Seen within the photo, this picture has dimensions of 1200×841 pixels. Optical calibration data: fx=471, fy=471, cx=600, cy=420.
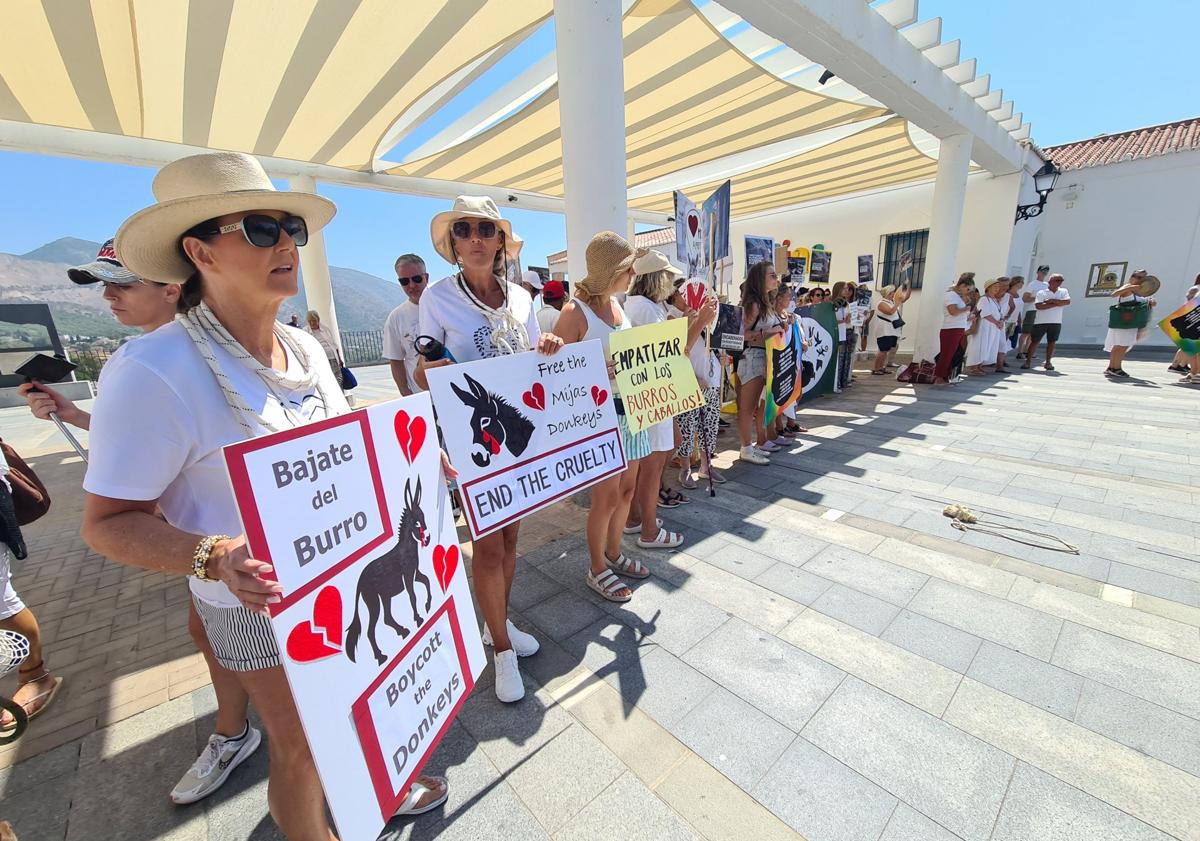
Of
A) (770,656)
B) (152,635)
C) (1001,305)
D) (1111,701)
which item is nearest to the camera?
(1111,701)

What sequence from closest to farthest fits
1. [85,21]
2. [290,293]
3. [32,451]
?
[290,293] → [85,21] → [32,451]

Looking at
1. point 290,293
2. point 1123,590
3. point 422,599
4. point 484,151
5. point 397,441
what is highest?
point 484,151

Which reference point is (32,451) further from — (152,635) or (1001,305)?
(1001,305)

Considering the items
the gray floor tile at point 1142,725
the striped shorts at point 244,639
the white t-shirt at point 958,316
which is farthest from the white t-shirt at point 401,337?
the white t-shirt at point 958,316

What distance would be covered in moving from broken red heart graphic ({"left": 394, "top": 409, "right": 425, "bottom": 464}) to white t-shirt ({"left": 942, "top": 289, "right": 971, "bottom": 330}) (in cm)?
957

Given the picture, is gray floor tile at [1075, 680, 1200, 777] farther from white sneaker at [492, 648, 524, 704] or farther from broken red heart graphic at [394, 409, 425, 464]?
broken red heart graphic at [394, 409, 425, 464]

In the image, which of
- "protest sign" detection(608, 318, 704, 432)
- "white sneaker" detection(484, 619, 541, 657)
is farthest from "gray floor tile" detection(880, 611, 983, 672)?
"white sneaker" detection(484, 619, 541, 657)

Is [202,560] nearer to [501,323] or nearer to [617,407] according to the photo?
[501,323]

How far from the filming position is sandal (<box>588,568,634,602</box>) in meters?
2.69

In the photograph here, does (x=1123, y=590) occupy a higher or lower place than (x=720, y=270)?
lower

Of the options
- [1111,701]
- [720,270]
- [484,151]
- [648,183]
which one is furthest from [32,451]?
[648,183]

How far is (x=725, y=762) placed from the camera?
1731mm

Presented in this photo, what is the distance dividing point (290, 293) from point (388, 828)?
1730 mm

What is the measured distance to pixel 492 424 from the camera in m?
1.98
